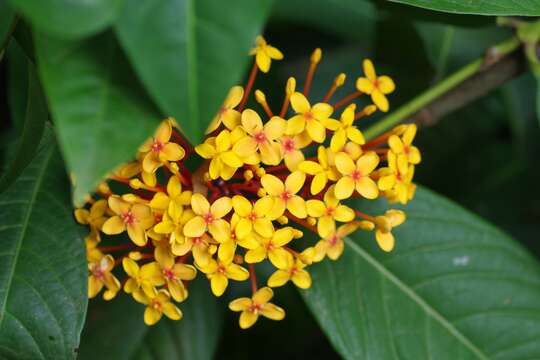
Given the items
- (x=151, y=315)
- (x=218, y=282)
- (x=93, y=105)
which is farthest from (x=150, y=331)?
(x=93, y=105)

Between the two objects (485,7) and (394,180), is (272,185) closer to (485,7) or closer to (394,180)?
(394,180)

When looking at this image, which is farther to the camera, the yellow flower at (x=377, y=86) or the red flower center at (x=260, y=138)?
the yellow flower at (x=377, y=86)

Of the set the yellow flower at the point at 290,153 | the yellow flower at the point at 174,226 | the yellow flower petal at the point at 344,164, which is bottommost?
the yellow flower at the point at 174,226

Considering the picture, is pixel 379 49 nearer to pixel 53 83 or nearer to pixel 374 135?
pixel 374 135

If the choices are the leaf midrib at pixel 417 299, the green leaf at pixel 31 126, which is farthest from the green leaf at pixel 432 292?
the green leaf at pixel 31 126

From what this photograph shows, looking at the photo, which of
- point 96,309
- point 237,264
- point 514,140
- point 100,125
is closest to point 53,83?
point 100,125

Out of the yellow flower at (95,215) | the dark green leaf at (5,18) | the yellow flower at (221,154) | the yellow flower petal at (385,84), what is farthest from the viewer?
the yellow flower petal at (385,84)

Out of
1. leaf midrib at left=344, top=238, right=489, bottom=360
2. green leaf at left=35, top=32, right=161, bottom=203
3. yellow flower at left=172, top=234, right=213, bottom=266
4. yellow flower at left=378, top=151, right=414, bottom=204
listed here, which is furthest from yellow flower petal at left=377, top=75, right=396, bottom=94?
green leaf at left=35, top=32, right=161, bottom=203

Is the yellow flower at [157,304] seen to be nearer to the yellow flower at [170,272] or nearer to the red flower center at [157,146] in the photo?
the yellow flower at [170,272]
